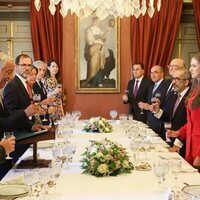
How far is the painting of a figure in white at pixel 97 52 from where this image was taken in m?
7.25

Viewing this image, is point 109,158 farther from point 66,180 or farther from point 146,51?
point 146,51

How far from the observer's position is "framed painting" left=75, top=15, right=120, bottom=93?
23.8ft

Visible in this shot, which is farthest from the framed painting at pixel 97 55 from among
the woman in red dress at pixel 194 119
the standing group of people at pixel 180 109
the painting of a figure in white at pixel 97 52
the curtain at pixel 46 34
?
the woman in red dress at pixel 194 119

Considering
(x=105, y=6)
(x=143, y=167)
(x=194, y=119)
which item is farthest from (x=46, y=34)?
(x=143, y=167)

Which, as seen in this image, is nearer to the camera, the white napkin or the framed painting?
the white napkin

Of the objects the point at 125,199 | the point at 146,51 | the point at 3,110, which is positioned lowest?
the point at 125,199

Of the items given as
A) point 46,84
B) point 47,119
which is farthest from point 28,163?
point 46,84

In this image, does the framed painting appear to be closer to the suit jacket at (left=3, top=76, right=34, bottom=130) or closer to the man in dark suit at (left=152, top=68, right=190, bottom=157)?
the man in dark suit at (left=152, top=68, right=190, bottom=157)

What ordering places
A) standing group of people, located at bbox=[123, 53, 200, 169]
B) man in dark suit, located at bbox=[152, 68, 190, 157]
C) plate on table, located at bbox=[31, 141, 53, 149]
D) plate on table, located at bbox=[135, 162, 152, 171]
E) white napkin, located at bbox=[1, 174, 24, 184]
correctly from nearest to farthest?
white napkin, located at bbox=[1, 174, 24, 184]
plate on table, located at bbox=[135, 162, 152, 171]
standing group of people, located at bbox=[123, 53, 200, 169]
plate on table, located at bbox=[31, 141, 53, 149]
man in dark suit, located at bbox=[152, 68, 190, 157]

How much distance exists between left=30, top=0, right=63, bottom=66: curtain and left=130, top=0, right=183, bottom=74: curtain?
56.5 inches

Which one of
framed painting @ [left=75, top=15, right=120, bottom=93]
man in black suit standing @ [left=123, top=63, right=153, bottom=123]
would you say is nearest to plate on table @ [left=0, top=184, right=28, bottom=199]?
man in black suit standing @ [left=123, top=63, right=153, bottom=123]

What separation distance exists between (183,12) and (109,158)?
5.56 m

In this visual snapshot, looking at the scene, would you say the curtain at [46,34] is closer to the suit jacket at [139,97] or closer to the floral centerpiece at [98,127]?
the suit jacket at [139,97]

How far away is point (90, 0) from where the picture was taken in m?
5.01
